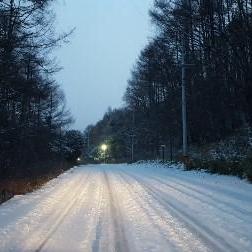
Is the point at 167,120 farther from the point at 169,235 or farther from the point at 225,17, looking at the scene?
the point at 169,235

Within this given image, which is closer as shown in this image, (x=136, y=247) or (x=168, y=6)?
(x=136, y=247)

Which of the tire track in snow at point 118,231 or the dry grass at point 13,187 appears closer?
the tire track in snow at point 118,231

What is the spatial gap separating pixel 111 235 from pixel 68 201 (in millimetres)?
7211

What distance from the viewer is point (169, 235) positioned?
1030 centimetres

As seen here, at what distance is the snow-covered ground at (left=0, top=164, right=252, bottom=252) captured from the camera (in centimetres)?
940

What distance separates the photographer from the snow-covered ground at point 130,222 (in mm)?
9398

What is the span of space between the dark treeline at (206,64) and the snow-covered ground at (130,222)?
52.0ft

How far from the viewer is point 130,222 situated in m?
12.2

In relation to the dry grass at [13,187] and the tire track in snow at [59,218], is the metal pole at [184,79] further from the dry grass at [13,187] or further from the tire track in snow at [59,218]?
the tire track in snow at [59,218]

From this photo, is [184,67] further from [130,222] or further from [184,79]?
[130,222]

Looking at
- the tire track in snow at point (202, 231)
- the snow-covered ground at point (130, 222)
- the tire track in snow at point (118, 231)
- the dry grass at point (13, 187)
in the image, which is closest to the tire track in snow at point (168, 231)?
the snow-covered ground at point (130, 222)

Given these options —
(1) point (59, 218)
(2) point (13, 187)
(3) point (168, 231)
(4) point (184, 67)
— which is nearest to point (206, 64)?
(4) point (184, 67)

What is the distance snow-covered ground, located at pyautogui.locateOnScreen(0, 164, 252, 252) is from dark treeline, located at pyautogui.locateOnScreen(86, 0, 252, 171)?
52.0ft

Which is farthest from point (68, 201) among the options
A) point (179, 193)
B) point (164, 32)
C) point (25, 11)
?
point (164, 32)
